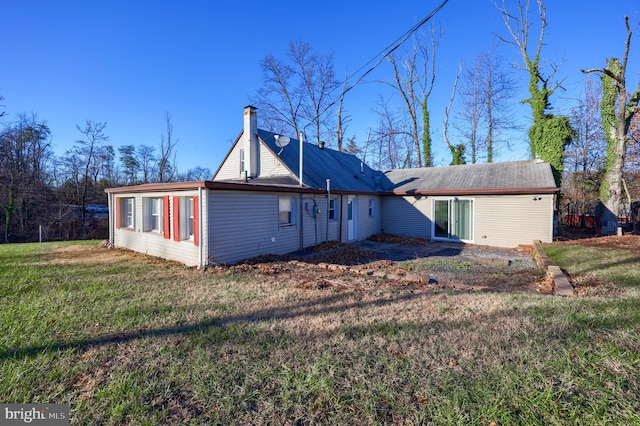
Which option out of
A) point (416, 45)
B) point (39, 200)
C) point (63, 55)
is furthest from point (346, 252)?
point (39, 200)

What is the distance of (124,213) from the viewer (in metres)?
11.5

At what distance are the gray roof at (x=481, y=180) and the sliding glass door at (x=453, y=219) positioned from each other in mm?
572

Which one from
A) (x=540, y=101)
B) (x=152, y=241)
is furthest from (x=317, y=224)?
(x=540, y=101)

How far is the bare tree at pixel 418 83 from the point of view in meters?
24.0

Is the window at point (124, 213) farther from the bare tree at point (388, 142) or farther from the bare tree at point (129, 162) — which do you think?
the bare tree at point (129, 162)

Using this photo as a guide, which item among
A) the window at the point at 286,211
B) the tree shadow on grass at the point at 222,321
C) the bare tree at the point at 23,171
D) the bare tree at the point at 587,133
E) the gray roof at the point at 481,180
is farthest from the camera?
the bare tree at the point at 23,171

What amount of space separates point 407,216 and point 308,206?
558cm

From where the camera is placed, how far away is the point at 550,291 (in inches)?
215

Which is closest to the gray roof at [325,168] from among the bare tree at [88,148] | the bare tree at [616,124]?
the bare tree at [616,124]

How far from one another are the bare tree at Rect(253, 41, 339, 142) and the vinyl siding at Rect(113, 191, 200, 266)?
53.6ft

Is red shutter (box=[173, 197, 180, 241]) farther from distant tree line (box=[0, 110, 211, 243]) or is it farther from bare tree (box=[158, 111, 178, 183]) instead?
bare tree (box=[158, 111, 178, 183])

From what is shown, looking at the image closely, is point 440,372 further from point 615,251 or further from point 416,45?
point 416,45

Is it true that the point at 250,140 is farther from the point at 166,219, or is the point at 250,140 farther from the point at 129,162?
the point at 129,162

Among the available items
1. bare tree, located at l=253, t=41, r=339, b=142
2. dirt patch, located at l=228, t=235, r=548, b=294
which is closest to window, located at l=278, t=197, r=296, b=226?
dirt patch, located at l=228, t=235, r=548, b=294
